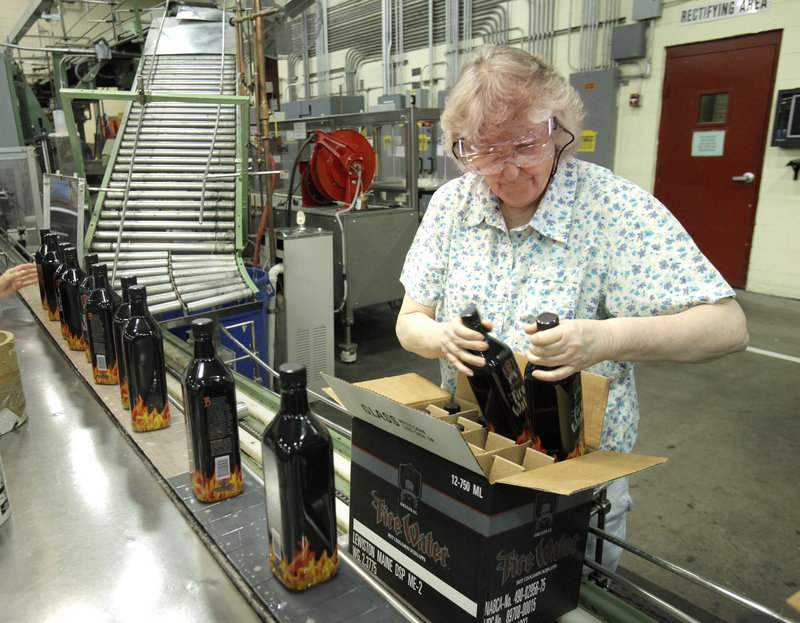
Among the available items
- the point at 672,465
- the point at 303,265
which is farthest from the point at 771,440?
the point at 303,265

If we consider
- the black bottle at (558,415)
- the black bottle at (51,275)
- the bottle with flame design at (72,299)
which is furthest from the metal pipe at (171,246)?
the black bottle at (558,415)

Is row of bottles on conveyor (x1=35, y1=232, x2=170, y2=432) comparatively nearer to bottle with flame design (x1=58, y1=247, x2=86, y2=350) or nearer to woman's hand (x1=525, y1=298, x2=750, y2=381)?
bottle with flame design (x1=58, y1=247, x2=86, y2=350)

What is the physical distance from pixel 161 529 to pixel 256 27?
275 centimetres

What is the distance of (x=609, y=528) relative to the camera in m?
1.18

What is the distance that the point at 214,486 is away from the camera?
0.94m

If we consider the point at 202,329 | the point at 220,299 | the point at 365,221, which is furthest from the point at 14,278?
the point at 365,221

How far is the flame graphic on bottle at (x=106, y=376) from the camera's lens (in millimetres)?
1422

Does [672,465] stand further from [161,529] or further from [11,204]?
[11,204]

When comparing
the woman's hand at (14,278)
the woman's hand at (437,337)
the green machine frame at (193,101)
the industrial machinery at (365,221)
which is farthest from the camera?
the industrial machinery at (365,221)

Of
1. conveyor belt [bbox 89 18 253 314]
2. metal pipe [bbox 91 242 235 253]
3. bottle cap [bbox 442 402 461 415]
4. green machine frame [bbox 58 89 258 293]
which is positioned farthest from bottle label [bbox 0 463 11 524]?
metal pipe [bbox 91 242 235 253]

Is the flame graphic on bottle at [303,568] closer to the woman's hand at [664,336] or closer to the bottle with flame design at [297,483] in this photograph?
the bottle with flame design at [297,483]

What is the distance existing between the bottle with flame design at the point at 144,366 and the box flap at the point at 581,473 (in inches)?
31.0

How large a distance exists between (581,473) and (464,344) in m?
0.24

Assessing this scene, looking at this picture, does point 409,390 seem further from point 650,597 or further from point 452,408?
point 650,597
